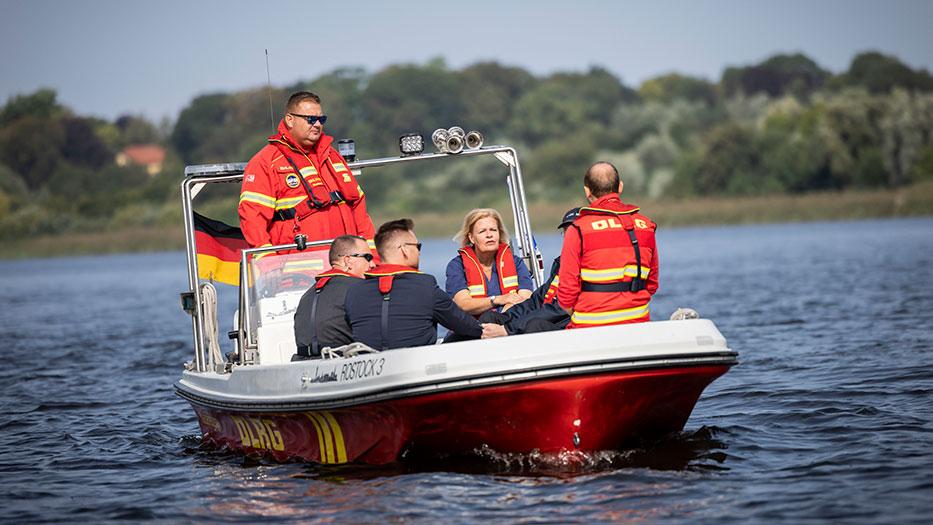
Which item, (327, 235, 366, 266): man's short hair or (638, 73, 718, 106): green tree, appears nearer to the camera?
(327, 235, 366, 266): man's short hair

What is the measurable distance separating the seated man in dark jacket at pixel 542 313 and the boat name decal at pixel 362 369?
3.62ft

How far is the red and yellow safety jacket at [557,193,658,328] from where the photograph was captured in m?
7.01

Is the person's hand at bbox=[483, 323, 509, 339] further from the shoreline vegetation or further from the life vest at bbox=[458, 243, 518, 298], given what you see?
the shoreline vegetation

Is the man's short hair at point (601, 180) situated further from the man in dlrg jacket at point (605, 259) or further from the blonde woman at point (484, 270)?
the blonde woman at point (484, 270)

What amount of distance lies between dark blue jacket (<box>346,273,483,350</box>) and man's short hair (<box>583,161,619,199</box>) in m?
0.99

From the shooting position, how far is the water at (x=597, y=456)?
259 inches

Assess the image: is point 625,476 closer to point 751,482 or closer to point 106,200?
point 751,482

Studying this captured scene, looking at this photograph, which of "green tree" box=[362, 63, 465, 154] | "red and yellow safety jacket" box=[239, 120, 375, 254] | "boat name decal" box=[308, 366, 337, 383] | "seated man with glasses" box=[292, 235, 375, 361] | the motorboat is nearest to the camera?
the motorboat

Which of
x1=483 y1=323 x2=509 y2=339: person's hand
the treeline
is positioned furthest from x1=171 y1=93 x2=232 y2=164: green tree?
x1=483 y1=323 x2=509 y2=339: person's hand

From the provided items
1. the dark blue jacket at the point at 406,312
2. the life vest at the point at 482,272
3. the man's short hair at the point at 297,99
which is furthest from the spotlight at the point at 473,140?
the dark blue jacket at the point at 406,312

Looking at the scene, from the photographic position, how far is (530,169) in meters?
64.8

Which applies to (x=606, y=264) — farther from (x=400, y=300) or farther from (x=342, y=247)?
(x=342, y=247)

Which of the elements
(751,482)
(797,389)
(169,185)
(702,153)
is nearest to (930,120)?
(702,153)

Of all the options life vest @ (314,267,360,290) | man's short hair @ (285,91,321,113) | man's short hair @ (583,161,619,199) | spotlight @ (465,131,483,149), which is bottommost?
life vest @ (314,267,360,290)
